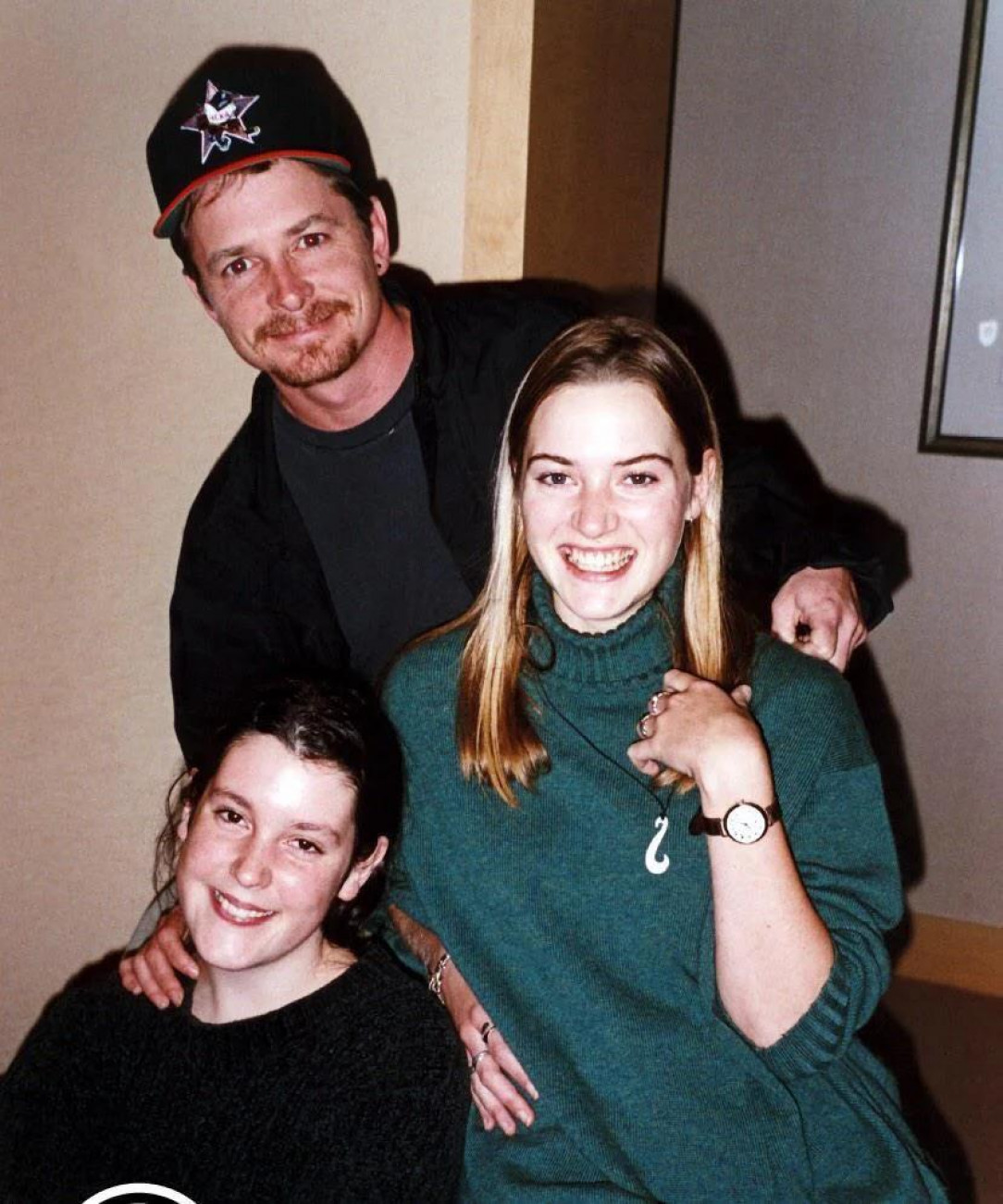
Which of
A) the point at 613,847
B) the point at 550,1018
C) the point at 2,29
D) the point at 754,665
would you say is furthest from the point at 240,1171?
the point at 2,29

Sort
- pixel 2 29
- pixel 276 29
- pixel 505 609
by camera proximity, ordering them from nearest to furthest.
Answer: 1. pixel 505 609
2. pixel 276 29
3. pixel 2 29

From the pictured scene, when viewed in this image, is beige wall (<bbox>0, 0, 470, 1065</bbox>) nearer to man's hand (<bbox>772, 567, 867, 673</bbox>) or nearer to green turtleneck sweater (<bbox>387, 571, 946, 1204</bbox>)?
man's hand (<bbox>772, 567, 867, 673</bbox>)

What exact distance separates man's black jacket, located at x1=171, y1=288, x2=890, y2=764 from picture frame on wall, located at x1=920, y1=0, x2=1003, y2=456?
131cm

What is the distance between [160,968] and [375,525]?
65cm

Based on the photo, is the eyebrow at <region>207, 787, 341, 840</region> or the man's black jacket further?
the man's black jacket

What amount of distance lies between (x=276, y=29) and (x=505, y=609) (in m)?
1.01

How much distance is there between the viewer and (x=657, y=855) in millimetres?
1408

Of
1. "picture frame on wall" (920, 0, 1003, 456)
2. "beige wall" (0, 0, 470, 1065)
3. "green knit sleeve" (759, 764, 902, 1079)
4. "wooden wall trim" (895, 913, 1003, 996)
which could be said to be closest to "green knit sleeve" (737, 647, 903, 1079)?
"green knit sleeve" (759, 764, 902, 1079)

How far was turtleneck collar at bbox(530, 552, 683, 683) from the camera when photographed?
1.47 meters

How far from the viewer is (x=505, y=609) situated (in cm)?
154

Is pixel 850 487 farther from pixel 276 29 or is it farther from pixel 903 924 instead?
pixel 276 29

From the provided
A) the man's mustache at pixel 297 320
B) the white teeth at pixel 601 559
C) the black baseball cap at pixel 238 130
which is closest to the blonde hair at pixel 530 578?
the white teeth at pixel 601 559

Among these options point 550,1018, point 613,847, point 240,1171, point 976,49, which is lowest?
point 240,1171

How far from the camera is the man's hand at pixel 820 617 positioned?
62.3 inches
